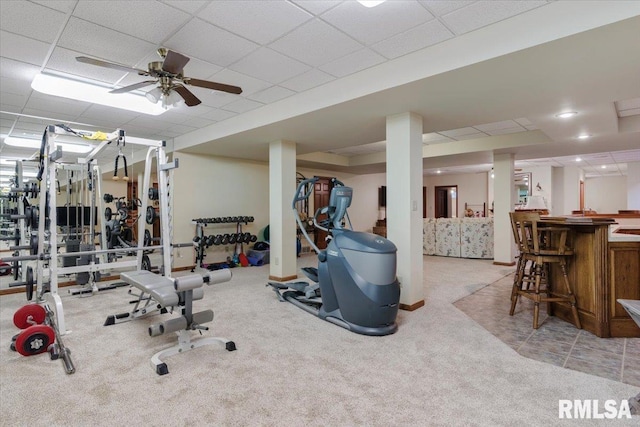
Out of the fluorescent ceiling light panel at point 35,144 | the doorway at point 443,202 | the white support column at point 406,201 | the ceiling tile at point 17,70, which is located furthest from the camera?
the doorway at point 443,202

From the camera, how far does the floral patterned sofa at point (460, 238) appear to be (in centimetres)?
750

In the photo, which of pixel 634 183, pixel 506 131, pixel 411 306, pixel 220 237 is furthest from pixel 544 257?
pixel 634 183

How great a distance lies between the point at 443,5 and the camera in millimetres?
2316

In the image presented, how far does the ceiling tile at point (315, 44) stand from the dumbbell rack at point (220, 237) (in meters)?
4.21

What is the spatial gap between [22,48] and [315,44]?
8.05 ft

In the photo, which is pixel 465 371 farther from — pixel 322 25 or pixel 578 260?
pixel 322 25

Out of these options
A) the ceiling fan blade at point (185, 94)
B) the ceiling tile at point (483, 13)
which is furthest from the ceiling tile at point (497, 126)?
the ceiling fan blade at point (185, 94)

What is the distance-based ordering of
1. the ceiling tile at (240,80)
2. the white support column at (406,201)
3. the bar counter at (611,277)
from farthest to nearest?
1. the white support column at (406,201)
2. the ceiling tile at (240,80)
3. the bar counter at (611,277)

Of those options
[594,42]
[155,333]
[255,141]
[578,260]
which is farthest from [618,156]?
[155,333]

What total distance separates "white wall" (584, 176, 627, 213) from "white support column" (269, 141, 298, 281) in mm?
12865

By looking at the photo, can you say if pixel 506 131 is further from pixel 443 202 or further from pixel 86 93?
pixel 443 202

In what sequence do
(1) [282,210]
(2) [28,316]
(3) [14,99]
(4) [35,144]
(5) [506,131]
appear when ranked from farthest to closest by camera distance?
(4) [35,144] → (5) [506,131] → (1) [282,210] → (3) [14,99] → (2) [28,316]

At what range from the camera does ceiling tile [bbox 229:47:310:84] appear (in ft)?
9.98

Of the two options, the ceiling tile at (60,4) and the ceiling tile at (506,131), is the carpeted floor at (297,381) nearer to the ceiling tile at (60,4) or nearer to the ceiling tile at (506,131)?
the ceiling tile at (60,4)
